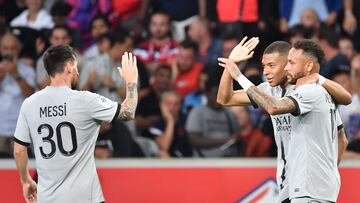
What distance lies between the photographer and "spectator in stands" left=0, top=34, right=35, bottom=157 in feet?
37.2

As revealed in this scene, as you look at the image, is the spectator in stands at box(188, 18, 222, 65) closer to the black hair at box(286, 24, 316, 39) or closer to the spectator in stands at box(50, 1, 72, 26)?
the black hair at box(286, 24, 316, 39)

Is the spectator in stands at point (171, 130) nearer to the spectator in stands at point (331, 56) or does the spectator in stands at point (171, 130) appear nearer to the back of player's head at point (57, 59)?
the spectator in stands at point (331, 56)

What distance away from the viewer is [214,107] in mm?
11117

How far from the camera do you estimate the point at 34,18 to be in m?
12.6

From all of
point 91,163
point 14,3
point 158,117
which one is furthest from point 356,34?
point 91,163

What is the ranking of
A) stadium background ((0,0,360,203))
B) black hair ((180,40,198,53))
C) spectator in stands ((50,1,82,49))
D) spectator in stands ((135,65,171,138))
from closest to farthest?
stadium background ((0,0,360,203)) < spectator in stands ((135,65,171,138)) < black hair ((180,40,198,53)) < spectator in stands ((50,1,82,49))

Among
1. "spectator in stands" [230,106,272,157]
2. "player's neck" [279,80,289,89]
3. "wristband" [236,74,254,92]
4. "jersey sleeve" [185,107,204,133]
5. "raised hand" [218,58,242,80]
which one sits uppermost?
"raised hand" [218,58,242,80]

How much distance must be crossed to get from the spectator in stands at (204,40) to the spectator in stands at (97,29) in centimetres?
109

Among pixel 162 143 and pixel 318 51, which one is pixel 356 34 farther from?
pixel 318 51

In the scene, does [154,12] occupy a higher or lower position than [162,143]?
higher

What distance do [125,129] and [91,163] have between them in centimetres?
342

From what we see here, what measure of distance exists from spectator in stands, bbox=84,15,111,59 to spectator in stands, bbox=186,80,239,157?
1842 mm

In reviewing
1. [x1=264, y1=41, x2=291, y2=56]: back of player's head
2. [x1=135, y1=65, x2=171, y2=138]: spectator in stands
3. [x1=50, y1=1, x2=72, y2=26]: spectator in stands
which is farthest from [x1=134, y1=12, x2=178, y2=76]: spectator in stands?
[x1=264, y1=41, x2=291, y2=56]: back of player's head

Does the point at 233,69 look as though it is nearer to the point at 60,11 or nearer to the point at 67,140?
the point at 67,140
